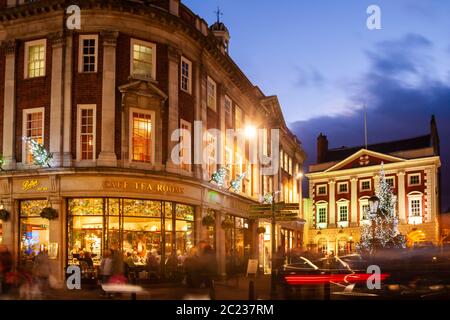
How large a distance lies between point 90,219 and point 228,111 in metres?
14.4

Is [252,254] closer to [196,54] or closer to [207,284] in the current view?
[196,54]

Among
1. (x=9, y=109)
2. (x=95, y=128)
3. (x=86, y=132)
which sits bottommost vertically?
(x=86, y=132)

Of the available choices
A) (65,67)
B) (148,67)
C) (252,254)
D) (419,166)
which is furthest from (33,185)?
(419,166)

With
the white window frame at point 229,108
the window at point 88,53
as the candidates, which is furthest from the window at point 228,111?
the window at point 88,53

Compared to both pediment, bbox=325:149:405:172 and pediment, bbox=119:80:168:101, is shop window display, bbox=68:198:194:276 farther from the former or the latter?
pediment, bbox=325:149:405:172

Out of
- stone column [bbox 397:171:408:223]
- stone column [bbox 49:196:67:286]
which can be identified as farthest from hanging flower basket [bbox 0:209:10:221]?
stone column [bbox 397:171:408:223]

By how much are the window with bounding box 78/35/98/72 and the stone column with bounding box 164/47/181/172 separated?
12.7 ft

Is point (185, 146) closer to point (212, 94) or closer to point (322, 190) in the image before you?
point (212, 94)

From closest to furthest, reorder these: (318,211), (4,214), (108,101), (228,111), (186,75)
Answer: (4,214) → (108,101) → (186,75) → (228,111) → (318,211)

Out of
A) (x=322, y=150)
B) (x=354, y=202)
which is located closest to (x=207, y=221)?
(x=354, y=202)

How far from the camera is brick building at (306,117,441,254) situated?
74.3 meters

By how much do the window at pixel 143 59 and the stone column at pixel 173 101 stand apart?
969mm

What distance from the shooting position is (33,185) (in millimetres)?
27172

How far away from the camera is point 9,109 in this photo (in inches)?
1113
